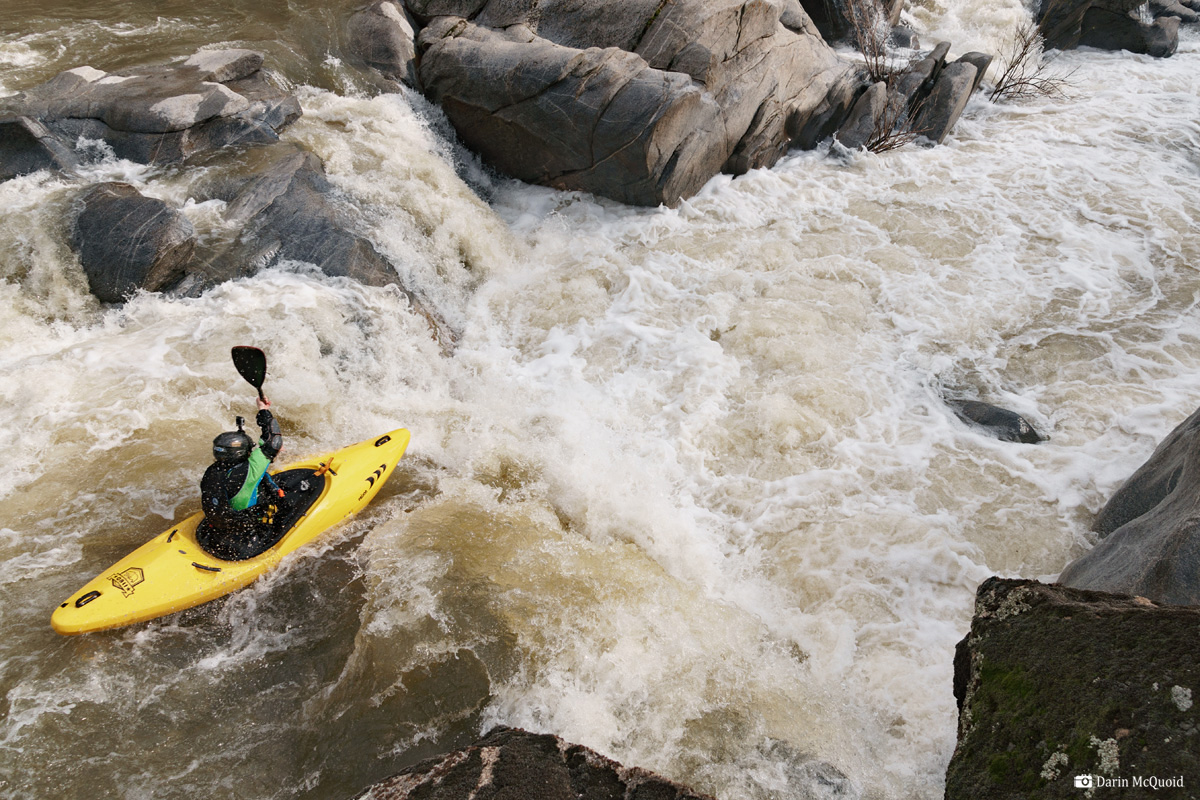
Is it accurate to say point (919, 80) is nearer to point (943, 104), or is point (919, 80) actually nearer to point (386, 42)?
point (943, 104)

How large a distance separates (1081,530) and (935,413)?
135cm

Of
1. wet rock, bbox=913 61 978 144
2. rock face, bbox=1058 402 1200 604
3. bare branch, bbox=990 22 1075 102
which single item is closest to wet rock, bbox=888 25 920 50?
bare branch, bbox=990 22 1075 102

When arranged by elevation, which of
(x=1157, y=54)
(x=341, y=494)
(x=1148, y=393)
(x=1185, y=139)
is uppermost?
(x=1157, y=54)

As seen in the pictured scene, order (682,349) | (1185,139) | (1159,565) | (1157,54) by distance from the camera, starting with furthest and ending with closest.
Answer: (1157,54)
(1185,139)
(682,349)
(1159,565)

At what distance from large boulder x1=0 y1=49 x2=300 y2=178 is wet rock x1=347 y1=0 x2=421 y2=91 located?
1.47 meters

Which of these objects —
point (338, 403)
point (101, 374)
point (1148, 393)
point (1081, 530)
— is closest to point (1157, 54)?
point (1148, 393)

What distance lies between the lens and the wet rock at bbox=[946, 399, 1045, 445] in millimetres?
5250

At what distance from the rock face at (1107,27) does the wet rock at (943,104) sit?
13.9ft

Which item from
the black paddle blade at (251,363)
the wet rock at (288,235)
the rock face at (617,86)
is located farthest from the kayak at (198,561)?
the rock face at (617,86)

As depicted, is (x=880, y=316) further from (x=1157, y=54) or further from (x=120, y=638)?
(x=1157, y=54)

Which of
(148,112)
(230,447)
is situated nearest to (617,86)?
(148,112)

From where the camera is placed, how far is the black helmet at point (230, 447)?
3.68m

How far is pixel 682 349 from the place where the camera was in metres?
6.33

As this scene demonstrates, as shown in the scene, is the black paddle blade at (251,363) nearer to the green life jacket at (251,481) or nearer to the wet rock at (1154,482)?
the green life jacket at (251,481)
